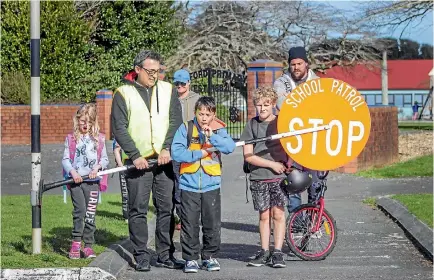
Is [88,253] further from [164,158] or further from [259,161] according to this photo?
[259,161]

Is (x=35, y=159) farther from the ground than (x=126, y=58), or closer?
closer

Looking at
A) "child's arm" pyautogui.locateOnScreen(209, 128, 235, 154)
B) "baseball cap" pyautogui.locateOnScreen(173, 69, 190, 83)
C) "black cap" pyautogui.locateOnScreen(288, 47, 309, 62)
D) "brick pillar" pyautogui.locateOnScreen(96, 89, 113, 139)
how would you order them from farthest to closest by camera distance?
1. "brick pillar" pyautogui.locateOnScreen(96, 89, 113, 139)
2. "baseball cap" pyautogui.locateOnScreen(173, 69, 190, 83)
3. "black cap" pyautogui.locateOnScreen(288, 47, 309, 62)
4. "child's arm" pyautogui.locateOnScreen(209, 128, 235, 154)

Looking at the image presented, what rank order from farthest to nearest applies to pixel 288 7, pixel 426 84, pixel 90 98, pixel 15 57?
1. pixel 426 84
2. pixel 288 7
3. pixel 90 98
4. pixel 15 57

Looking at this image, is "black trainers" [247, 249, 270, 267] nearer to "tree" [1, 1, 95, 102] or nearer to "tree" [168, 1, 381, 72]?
"tree" [1, 1, 95, 102]

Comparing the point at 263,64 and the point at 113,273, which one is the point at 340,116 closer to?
the point at 113,273

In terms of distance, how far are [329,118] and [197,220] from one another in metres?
1.63

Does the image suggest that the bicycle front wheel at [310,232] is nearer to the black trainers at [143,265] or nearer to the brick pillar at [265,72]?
the black trainers at [143,265]

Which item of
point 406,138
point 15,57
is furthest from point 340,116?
point 15,57

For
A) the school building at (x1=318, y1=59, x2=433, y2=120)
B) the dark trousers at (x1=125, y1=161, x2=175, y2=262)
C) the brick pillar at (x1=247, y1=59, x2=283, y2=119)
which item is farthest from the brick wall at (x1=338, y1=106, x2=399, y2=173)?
the school building at (x1=318, y1=59, x2=433, y2=120)

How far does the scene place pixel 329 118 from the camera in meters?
9.20

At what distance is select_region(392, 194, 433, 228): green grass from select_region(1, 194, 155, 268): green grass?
3512mm

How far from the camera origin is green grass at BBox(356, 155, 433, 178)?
60.3 feet

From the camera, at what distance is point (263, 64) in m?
22.7

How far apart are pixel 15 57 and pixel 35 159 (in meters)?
23.4
